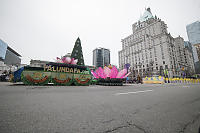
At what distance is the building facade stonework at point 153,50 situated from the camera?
53812 mm

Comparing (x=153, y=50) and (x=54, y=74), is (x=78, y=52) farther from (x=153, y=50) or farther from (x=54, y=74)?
(x=153, y=50)

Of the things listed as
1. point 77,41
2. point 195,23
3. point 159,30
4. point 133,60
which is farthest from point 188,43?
Result: point 77,41

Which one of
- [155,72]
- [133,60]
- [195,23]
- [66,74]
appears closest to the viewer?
[66,74]

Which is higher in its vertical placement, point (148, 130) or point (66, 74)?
point (66, 74)

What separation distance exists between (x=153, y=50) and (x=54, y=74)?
65131mm

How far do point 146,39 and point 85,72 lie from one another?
67.2 m

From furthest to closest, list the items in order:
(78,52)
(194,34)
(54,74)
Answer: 1. (194,34)
2. (78,52)
3. (54,74)

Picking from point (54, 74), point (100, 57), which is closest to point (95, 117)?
point (54, 74)

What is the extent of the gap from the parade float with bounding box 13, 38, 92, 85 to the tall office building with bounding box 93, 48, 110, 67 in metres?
90.4

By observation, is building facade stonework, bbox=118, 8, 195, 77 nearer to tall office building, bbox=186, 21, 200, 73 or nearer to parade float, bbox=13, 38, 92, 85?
tall office building, bbox=186, 21, 200, 73

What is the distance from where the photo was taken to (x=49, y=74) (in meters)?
8.53

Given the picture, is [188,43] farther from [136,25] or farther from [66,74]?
[66,74]

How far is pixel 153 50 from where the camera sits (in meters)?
58.3

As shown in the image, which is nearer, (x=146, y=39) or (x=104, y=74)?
(x=104, y=74)
